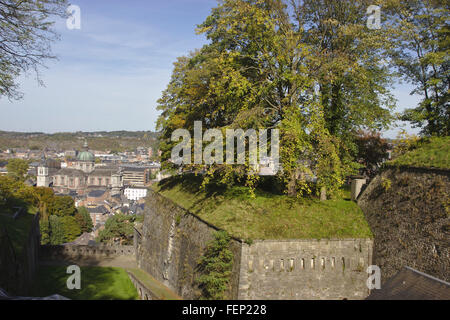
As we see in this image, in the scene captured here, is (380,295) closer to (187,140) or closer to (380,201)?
(380,201)

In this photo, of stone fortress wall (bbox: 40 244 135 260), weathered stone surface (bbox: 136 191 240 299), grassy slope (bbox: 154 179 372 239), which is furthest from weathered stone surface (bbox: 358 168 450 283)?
stone fortress wall (bbox: 40 244 135 260)

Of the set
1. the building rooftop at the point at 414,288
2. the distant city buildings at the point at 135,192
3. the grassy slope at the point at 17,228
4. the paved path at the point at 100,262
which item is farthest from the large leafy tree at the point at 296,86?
the distant city buildings at the point at 135,192

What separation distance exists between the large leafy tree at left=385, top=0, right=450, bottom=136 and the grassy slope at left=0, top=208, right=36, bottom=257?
2276cm

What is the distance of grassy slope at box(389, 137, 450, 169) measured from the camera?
1456 centimetres

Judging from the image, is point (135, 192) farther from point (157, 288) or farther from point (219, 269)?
point (219, 269)

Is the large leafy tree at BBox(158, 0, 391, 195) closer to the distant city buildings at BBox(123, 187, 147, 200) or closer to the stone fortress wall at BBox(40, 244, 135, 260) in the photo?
the stone fortress wall at BBox(40, 244, 135, 260)

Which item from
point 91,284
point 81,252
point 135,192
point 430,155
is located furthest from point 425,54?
point 135,192

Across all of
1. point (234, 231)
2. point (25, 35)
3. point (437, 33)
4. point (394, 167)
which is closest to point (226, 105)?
point (234, 231)

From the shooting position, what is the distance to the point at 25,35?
43.3ft

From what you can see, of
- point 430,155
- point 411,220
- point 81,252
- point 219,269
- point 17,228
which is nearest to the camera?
point 411,220

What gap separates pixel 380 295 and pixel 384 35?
47.5 feet

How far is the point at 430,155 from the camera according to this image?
1540 centimetres

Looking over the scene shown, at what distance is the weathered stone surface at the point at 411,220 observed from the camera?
43.9 feet

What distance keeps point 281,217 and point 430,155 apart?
6580 millimetres
